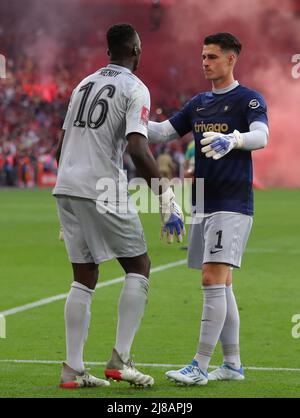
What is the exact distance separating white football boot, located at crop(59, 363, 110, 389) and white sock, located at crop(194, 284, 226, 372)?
69 centimetres

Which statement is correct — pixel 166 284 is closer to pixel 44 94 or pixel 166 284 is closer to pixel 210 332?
pixel 210 332

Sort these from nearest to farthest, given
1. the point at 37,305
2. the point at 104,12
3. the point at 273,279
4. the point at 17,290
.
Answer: the point at 37,305 → the point at 17,290 → the point at 273,279 → the point at 104,12

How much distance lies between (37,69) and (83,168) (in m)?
44.1

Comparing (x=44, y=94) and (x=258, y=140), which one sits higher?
(x=44, y=94)

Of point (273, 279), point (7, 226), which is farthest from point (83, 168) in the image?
point (7, 226)

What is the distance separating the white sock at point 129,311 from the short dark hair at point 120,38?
55.9 inches

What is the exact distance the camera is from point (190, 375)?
673 centimetres

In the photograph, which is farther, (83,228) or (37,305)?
(37,305)

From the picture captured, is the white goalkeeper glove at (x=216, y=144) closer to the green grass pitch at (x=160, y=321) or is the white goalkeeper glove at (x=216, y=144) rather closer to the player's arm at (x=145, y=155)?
the player's arm at (x=145, y=155)

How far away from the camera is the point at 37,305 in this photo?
10.8 meters

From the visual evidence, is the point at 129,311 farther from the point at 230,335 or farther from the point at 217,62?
the point at 217,62

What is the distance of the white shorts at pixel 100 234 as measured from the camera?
6.61 m

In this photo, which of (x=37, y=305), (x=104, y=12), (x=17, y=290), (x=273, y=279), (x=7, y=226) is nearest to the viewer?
(x=37, y=305)

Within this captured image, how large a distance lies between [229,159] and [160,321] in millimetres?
3276
